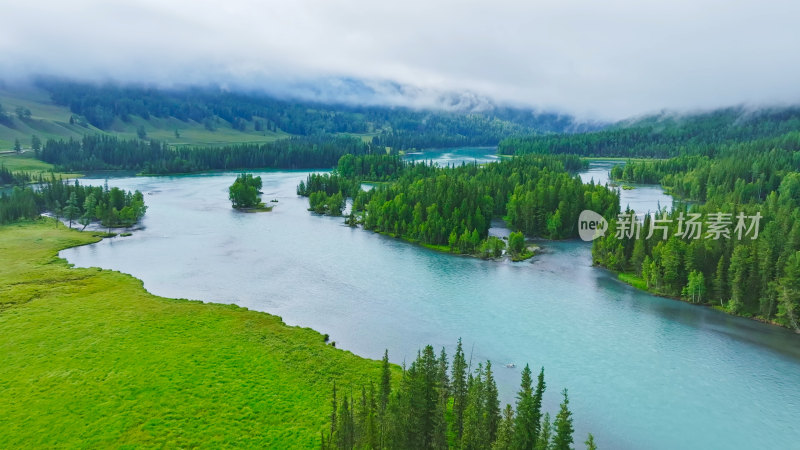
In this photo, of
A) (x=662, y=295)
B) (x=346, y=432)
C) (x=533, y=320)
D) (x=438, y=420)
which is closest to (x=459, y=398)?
(x=438, y=420)

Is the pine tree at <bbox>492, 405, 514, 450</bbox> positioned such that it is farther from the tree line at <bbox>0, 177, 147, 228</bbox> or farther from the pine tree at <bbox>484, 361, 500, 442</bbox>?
the tree line at <bbox>0, 177, 147, 228</bbox>

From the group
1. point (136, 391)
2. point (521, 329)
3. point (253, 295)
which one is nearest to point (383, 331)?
point (521, 329)

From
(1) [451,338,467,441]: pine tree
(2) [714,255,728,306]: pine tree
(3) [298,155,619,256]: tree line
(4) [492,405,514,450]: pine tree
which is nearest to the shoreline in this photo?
(2) [714,255,728,306]: pine tree

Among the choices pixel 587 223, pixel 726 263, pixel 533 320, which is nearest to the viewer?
pixel 533 320

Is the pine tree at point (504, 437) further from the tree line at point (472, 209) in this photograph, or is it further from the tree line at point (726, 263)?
the tree line at point (472, 209)

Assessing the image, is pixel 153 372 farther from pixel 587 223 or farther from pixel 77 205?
pixel 77 205
